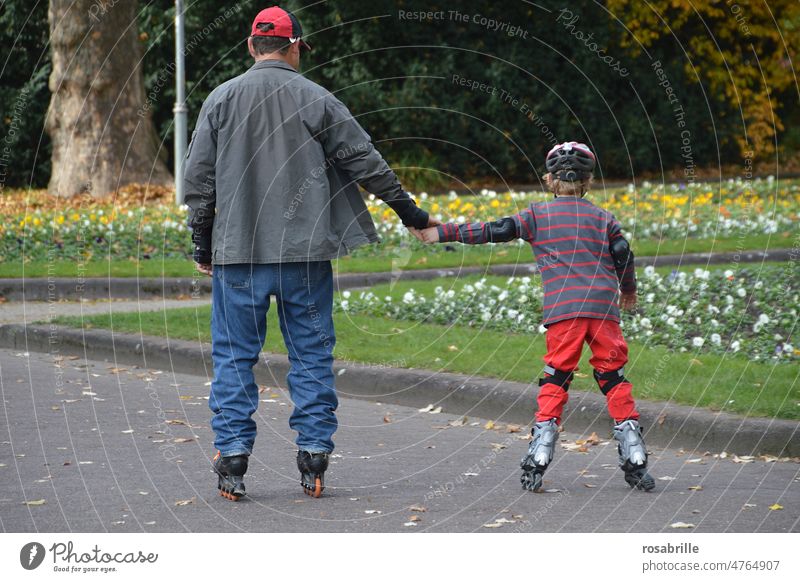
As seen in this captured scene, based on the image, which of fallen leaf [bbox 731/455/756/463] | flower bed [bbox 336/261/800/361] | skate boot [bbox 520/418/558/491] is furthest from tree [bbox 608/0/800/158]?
skate boot [bbox 520/418/558/491]

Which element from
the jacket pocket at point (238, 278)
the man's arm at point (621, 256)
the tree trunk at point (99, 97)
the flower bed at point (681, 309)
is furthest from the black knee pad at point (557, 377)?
the tree trunk at point (99, 97)

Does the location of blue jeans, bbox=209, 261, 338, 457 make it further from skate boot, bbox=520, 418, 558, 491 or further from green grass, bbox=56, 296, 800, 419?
green grass, bbox=56, 296, 800, 419

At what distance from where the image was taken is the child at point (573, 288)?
16.5 feet

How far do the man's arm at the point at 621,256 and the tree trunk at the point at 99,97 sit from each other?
48.5ft

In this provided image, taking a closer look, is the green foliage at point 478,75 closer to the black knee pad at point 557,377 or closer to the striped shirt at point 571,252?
the striped shirt at point 571,252

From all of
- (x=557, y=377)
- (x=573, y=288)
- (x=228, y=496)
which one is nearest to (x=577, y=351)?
(x=557, y=377)

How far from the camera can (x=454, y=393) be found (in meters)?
6.88

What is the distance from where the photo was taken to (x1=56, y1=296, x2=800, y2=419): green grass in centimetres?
626

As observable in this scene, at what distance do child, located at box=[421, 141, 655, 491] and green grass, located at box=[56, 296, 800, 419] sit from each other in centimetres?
96

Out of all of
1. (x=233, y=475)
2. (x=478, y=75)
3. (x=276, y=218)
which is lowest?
(x=233, y=475)

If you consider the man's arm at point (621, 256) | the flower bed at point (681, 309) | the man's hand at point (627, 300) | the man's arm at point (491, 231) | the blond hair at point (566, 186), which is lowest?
the flower bed at point (681, 309)

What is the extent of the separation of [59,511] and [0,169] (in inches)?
787

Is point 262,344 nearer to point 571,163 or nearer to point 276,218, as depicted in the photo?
point 276,218

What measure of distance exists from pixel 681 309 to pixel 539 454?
417 centimetres
